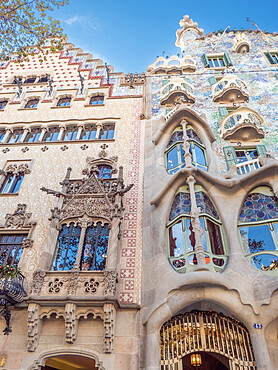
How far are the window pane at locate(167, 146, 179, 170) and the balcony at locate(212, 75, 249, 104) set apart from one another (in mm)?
5400

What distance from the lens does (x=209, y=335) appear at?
8484mm

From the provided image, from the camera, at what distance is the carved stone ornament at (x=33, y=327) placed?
843 cm

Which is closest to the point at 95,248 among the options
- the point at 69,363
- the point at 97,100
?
the point at 69,363

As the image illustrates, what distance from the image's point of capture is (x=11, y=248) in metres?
11.2

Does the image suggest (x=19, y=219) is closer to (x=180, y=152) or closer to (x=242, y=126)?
(x=180, y=152)

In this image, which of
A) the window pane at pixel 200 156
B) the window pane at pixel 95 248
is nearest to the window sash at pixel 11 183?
the window pane at pixel 95 248

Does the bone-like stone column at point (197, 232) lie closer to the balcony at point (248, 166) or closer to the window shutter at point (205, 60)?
the balcony at point (248, 166)

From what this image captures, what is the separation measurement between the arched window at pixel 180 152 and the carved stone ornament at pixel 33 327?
7518 millimetres

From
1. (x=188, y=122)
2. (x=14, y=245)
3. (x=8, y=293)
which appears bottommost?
(x=8, y=293)

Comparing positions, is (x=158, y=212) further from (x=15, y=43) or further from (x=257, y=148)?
(x=15, y=43)

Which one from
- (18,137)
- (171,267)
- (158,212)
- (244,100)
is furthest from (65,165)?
(244,100)

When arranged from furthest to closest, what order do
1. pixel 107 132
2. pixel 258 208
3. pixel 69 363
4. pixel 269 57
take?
pixel 269 57 < pixel 107 132 < pixel 69 363 < pixel 258 208

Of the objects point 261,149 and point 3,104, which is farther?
point 3,104

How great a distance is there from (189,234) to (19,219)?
7.29 metres
